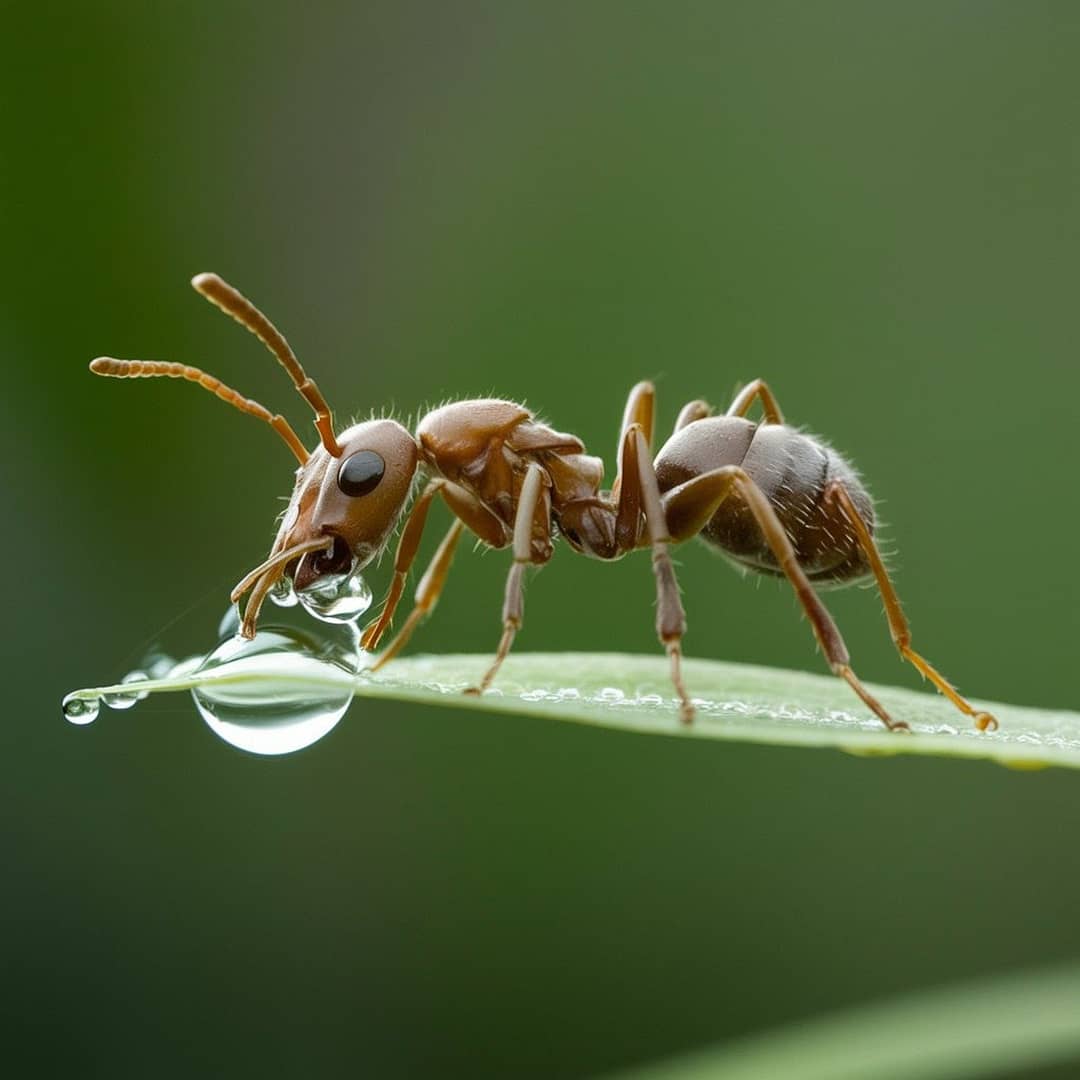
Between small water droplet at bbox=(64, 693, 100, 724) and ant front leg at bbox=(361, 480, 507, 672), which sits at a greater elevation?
small water droplet at bbox=(64, 693, 100, 724)

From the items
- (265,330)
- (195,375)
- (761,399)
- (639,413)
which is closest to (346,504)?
(265,330)

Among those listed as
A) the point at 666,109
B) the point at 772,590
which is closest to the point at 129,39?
the point at 666,109

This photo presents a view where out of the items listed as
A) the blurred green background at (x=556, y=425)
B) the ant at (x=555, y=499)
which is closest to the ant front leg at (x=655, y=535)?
the ant at (x=555, y=499)

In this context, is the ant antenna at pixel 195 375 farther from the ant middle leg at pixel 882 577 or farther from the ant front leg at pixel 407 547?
the ant middle leg at pixel 882 577

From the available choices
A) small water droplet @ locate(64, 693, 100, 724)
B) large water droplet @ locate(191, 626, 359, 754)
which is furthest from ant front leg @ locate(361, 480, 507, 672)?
small water droplet @ locate(64, 693, 100, 724)

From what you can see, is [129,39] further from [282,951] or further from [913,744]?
[913,744]

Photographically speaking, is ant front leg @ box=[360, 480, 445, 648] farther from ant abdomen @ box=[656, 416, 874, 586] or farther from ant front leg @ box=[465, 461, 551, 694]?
ant abdomen @ box=[656, 416, 874, 586]

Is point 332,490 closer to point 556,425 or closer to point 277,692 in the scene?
point 277,692
